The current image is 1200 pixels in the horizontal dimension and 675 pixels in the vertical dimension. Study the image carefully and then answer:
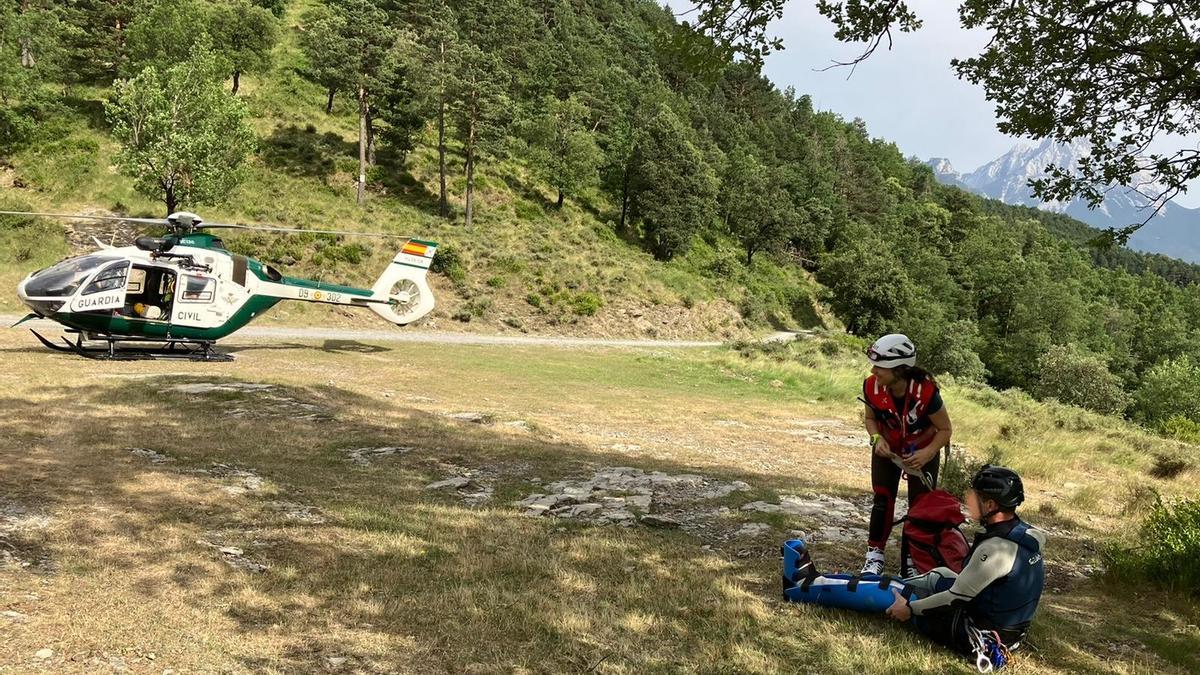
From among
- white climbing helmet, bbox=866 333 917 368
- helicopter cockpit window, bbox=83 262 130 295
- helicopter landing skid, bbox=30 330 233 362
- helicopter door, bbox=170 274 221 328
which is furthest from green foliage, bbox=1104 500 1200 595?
helicopter cockpit window, bbox=83 262 130 295

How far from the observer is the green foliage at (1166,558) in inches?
220

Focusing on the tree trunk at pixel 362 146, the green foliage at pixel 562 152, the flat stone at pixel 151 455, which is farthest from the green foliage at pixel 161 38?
the flat stone at pixel 151 455

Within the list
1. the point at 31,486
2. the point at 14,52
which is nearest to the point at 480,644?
the point at 31,486

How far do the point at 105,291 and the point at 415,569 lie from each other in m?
14.5

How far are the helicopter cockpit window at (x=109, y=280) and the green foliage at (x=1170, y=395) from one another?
64798 millimetres

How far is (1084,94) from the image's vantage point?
7.25m

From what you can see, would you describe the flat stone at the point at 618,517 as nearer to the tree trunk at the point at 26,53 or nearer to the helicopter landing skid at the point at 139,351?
the helicopter landing skid at the point at 139,351

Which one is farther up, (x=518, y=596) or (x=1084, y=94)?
(x=1084, y=94)

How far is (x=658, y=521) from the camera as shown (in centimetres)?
705

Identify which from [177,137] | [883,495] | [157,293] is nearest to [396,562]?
[883,495]

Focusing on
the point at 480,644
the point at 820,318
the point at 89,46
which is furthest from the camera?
the point at 820,318

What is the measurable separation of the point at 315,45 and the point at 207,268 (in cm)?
3618

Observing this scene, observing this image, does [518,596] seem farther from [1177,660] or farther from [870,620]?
[1177,660]

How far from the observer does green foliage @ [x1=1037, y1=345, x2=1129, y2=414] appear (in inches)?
1903
